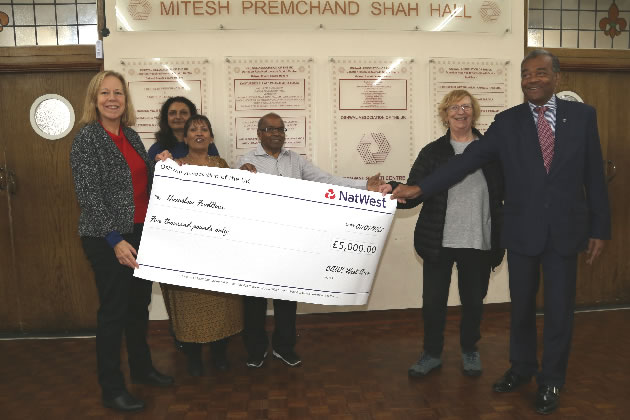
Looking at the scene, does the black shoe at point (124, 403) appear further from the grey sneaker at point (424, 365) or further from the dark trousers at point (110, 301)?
the grey sneaker at point (424, 365)

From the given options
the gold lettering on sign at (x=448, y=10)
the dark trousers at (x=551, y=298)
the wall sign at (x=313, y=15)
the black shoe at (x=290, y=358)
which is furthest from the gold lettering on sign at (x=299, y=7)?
the black shoe at (x=290, y=358)

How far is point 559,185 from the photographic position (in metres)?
2.13

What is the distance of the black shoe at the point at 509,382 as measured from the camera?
93.7 inches

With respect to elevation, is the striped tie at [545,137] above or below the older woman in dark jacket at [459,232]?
above

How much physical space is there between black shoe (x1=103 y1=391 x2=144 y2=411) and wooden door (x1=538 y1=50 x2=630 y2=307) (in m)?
3.13

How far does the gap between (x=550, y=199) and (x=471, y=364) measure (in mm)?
1018

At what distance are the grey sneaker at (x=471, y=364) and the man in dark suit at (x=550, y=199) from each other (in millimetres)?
380

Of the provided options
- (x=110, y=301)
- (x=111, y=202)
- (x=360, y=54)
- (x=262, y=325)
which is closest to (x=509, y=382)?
(x=262, y=325)

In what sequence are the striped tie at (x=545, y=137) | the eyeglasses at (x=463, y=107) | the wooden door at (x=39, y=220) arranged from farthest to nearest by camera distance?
the wooden door at (x=39, y=220), the eyeglasses at (x=463, y=107), the striped tie at (x=545, y=137)

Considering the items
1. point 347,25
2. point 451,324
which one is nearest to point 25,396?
point 451,324

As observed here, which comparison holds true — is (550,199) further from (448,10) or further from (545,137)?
(448,10)

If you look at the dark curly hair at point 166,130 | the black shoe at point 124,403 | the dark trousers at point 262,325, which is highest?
the dark curly hair at point 166,130

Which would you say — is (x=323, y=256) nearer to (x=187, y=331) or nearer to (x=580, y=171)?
(x=187, y=331)

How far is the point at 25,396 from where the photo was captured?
96.8 inches
